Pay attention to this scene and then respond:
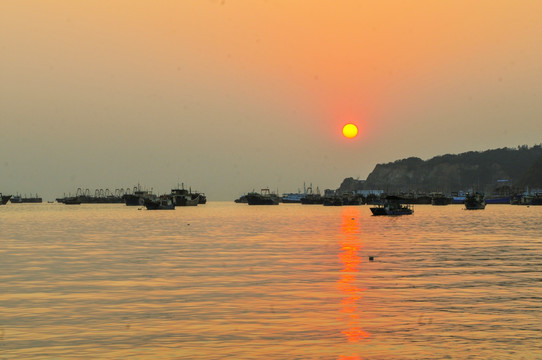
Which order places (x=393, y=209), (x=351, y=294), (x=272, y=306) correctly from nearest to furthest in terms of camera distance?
(x=272, y=306) < (x=351, y=294) < (x=393, y=209)

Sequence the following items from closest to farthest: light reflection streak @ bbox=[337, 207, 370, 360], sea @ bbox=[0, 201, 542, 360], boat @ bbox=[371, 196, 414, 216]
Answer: sea @ bbox=[0, 201, 542, 360] → light reflection streak @ bbox=[337, 207, 370, 360] → boat @ bbox=[371, 196, 414, 216]

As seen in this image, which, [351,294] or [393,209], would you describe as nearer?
[351,294]

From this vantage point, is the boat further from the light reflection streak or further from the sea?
the sea

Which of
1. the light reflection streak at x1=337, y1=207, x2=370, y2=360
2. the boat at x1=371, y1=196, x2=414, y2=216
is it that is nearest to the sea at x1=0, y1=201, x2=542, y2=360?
the light reflection streak at x1=337, y1=207, x2=370, y2=360

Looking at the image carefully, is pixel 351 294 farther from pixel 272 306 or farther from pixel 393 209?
pixel 393 209

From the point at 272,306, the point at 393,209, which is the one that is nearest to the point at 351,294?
the point at 272,306

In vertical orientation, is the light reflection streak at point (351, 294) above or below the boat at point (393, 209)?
below

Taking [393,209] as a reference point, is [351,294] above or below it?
below

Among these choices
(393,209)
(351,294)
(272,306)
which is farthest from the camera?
(393,209)

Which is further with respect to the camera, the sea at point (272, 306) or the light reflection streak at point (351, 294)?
the light reflection streak at point (351, 294)

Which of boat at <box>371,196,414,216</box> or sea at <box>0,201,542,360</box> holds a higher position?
boat at <box>371,196,414,216</box>

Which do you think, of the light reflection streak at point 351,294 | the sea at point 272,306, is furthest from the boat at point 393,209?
the sea at point 272,306

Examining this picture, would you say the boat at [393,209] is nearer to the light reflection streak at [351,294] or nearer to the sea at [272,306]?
the light reflection streak at [351,294]

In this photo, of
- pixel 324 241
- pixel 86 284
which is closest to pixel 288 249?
pixel 324 241
